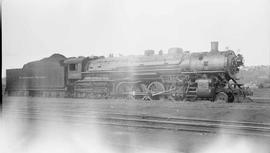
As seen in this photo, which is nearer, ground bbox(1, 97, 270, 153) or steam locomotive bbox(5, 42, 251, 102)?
ground bbox(1, 97, 270, 153)

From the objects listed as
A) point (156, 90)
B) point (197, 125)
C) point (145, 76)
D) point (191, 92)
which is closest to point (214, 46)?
point (191, 92)

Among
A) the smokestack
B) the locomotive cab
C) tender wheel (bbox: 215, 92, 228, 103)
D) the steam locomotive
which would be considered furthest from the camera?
the locomotive cab

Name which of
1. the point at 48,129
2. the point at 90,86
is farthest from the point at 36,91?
the point at 48,129

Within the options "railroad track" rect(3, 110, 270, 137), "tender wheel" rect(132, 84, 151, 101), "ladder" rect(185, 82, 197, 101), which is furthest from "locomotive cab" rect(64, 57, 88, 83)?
"railroad track" rect(3, 110, 270, 137)

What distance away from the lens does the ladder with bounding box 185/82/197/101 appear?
16375mm

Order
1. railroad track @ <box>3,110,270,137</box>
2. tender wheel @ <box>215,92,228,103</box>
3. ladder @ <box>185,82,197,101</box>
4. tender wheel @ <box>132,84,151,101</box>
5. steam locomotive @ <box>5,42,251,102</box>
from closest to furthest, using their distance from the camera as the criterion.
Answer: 1. railroad track @ <box>3,110,270,137</box>
2. tender wheel @ <box>215,92,228,103</box>
3. steam locomotive @ <box>5,42,251,102</box>
4. ladder @ <box>185,82,197,101</box>
5. tender wheel @ <box>132,84,151,101</box>

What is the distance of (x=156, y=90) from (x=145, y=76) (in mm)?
1044

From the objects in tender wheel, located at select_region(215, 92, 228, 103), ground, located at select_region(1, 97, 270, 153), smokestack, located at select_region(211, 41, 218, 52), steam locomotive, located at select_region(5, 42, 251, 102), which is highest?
smokestack, located at select_region(211, 41, 218, 52)

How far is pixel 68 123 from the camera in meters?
9.42

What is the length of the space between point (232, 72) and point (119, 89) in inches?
271

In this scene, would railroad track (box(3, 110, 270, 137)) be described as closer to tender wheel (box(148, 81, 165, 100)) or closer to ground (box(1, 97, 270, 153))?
ground (box(1, 97, 270, 153))

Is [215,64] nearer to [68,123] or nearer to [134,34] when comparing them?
[134,34]

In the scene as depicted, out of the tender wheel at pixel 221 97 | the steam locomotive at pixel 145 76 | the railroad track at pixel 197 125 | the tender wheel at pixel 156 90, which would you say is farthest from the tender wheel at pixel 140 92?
the railroad track at pixel 197 125

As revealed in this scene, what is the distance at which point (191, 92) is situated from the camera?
53.9ft
